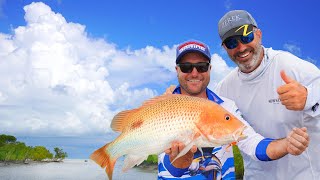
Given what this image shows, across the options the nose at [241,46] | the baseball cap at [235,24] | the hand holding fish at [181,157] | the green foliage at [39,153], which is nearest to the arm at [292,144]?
the hand holding fish at [181,157]

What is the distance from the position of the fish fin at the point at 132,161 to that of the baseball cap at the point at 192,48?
1.59 m

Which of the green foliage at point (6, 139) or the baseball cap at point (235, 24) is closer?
the baseball cap at point (235, 24)

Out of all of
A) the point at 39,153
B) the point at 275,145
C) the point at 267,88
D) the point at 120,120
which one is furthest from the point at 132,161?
the point at 39,153

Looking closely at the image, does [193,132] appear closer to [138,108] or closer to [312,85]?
[138,108]

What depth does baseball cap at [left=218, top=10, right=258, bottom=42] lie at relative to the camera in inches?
241

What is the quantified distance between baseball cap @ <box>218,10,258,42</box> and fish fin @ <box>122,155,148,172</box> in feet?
7.89

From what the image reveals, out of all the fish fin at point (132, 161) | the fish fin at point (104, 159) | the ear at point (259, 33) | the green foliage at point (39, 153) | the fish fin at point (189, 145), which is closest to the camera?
the fish fin at point (189, 145)

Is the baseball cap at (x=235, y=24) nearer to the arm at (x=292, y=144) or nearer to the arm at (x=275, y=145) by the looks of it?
the arm at (x=275, y=145)

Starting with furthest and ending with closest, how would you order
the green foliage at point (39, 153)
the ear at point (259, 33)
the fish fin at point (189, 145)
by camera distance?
1. the green foliage at point (39, 153)
2. the ear at point (259, 33)
3. the fish fin at point (189, 145)

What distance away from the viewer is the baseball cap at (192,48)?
18.4ft

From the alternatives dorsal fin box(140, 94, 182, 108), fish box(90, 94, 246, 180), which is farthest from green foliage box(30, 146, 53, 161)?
dorsal fin box(140, 94, 182, 108)

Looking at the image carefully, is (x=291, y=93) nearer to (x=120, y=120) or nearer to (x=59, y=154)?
(x=120, y=120)

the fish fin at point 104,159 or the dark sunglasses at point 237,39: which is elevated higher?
the dark sunglasses at point 237,39

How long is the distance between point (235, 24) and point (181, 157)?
234 cm
